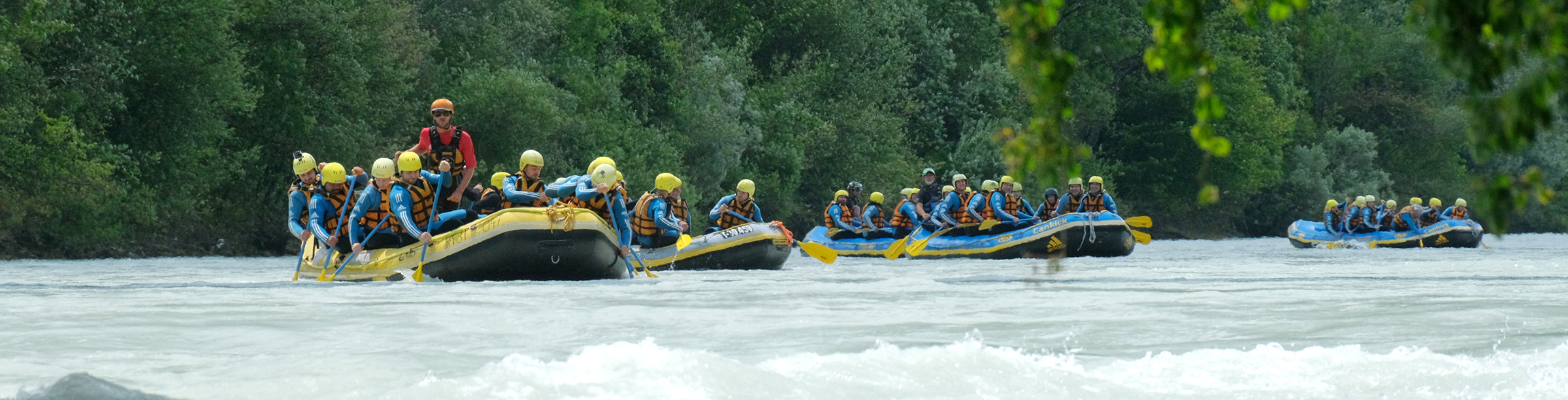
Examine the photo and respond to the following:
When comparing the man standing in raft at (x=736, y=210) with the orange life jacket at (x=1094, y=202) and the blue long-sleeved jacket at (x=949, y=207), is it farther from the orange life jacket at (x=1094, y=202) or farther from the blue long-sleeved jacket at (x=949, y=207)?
the orange life jacket at (x=1094, y=202)

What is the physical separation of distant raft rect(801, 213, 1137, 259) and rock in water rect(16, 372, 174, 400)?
1712 cm

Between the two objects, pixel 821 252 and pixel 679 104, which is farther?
pixel 679 104

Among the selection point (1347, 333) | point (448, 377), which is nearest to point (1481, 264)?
point (1347, 333)

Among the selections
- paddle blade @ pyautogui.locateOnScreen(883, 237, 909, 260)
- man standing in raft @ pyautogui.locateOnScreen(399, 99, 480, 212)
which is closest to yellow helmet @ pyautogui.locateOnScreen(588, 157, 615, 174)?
man standing in raft @ pyautogui.locateOnScreen(399, 99, 480, 212)

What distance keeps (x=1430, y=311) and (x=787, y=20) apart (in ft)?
114

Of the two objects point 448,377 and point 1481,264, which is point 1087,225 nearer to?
point 1481,264

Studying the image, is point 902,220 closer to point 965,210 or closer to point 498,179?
point 965,210

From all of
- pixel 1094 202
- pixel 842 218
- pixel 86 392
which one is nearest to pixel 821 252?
pixel 1094 202

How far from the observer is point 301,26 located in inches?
1151

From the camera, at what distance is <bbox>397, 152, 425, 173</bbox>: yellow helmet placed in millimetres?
14281

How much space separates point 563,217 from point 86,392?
7.60m

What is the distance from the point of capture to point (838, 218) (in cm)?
2795

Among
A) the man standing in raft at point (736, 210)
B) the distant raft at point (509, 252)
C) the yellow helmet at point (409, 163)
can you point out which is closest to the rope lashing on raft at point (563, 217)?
the distant raft at point (509, 252)

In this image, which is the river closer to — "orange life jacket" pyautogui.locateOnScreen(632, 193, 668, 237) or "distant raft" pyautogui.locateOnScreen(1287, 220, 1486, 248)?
"orange life jacket" pyautogui.locateOnScreen(632, 193, 668, 237)
